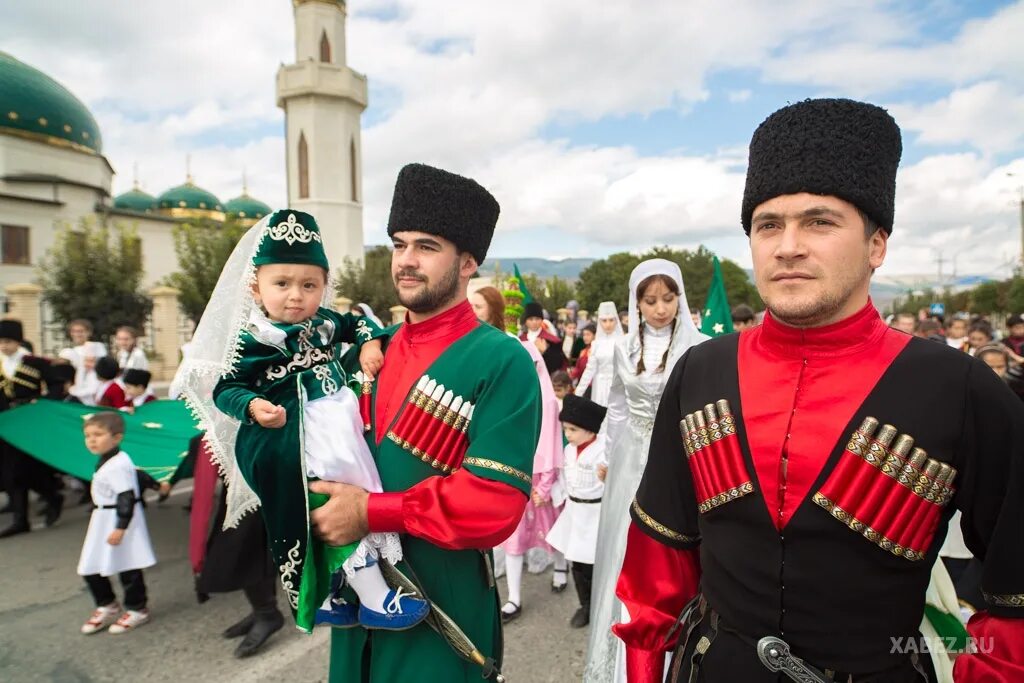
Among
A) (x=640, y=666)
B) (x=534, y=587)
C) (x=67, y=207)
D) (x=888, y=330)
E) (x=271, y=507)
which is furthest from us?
(x=67, y=207)

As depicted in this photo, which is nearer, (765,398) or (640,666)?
(765,398)

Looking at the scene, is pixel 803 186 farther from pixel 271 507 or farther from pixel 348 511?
pixel 271 507

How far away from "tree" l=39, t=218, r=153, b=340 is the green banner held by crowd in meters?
15.7

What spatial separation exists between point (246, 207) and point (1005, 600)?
5280 cm

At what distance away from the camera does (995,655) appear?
4.49 ft

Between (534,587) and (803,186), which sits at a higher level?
(803,186)

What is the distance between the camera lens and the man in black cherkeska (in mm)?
1433

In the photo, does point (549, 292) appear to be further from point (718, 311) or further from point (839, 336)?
point (839, 336)

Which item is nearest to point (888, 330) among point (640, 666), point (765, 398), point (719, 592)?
point (765, 398)

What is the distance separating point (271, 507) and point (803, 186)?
168 cm

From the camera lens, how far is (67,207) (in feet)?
105

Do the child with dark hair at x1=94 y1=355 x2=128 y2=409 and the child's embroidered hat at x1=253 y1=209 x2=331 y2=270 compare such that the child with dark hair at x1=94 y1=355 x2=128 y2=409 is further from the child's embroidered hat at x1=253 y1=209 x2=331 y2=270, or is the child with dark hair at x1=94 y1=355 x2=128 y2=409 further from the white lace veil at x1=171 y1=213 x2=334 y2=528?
the child's embroidered hat at x1=253 y1=209 x2=331 y2=270

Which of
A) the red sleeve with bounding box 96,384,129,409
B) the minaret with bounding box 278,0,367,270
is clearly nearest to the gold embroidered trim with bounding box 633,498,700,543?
the red sleeve with bounding box 96,384,129,409

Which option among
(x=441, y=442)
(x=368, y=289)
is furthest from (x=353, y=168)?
(x=441, y=442)
